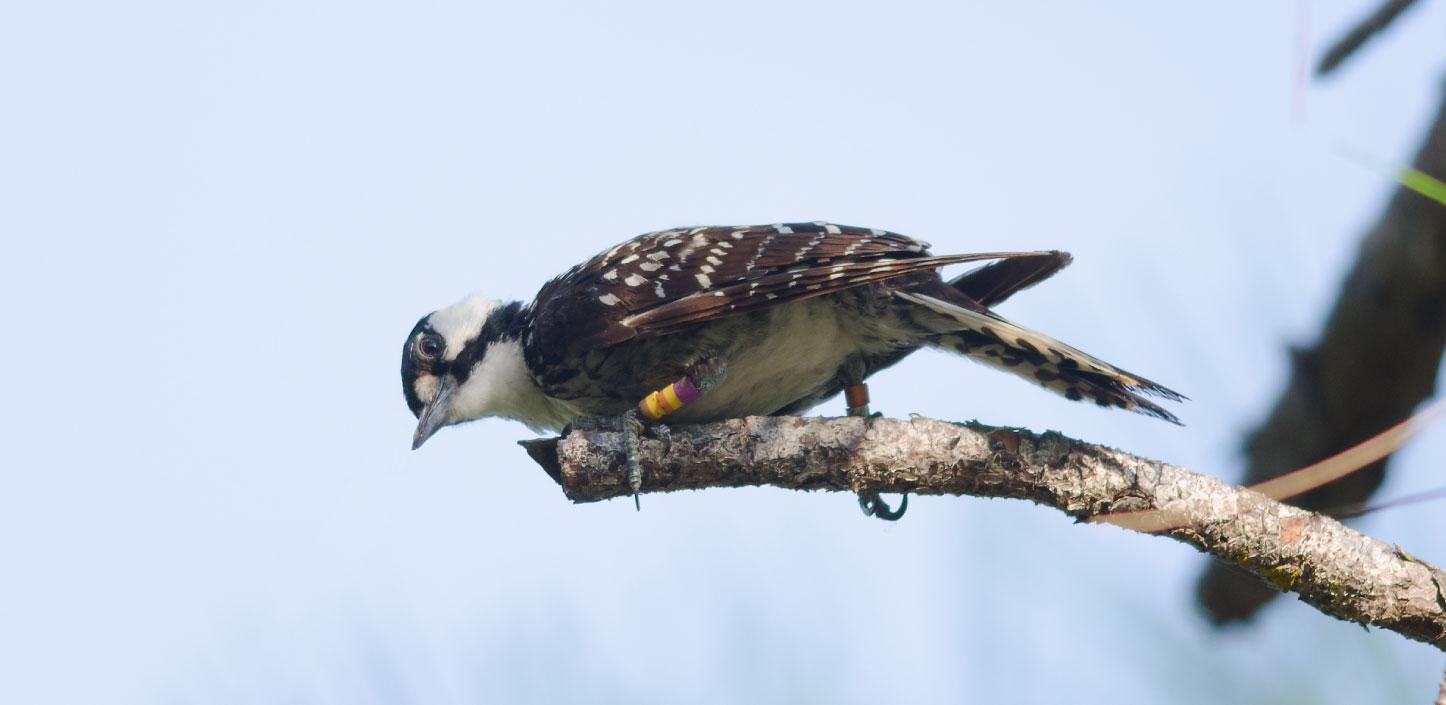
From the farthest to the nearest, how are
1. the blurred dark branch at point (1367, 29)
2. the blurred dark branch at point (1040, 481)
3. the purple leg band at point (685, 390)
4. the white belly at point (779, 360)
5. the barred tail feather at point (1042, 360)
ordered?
the white belly at point (779, 360), the purple leg band at point (685, 390), the barred tail feather at point (1042, 360), the blurred dark branch at point (1367, 29), the blurred dark branch at point (1040, 481)

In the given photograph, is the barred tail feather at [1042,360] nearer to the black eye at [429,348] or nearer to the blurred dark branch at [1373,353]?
the blurred dark branch at [1373,353]

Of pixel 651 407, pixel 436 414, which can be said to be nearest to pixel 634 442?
pixel 651 407

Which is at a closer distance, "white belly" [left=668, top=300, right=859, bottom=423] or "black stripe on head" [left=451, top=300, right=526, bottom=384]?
"white belly" [left=668, top=300, right=859, bottom=423]

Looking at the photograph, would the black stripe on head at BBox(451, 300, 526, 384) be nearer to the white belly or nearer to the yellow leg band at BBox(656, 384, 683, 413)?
the white belly

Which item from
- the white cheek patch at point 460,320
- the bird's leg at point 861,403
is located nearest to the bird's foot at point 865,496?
the bird's leg at point 861,403

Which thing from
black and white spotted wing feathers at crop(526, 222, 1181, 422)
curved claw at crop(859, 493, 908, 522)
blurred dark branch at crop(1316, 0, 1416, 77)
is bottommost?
curved claw at crop(859, 493, 908, 522)

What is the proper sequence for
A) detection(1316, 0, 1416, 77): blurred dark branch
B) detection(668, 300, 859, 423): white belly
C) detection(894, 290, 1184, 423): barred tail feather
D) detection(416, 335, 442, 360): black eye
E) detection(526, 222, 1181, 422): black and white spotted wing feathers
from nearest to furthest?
detection(1316, 0, 1416, 77): blurred dark branch
detection(894, 290, 1184, 423): barred tail feather
detection(526, 222, 1181, 422): black and white spotted wing feathers
detection(668, 300, 859, 423): white belly
detection(416, 335, 442, 360): black eye

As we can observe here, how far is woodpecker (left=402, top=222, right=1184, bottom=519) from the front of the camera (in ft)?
14.4

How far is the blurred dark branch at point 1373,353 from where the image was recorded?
4234 millimetres

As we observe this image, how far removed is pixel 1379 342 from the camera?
4.44 metres

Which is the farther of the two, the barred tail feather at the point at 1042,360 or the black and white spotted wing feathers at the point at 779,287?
the black and white spotted wing feathers at the point at 779,287

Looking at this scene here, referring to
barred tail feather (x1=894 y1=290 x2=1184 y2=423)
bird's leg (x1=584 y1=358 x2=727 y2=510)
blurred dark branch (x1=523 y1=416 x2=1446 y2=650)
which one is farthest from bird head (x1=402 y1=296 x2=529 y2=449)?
barred tail feather (x1=894 y1=290 x2=1184 y2=423)

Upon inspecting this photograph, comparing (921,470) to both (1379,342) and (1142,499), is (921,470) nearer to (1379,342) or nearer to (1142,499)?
(1142,499)

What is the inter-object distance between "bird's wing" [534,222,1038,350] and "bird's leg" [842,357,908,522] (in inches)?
20.0
